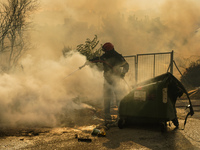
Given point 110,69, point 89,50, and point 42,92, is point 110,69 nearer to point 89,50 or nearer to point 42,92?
point 42,92

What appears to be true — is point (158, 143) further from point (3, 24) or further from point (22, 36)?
point (22, 36)

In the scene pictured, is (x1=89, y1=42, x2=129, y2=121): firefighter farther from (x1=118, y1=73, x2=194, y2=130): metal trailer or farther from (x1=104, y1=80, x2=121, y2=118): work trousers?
(x1=118, y1=73, x2=194, y2=130): metal trailer

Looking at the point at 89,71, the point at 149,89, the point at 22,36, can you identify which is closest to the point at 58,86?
the point at 89,71

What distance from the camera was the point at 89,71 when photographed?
6.19m

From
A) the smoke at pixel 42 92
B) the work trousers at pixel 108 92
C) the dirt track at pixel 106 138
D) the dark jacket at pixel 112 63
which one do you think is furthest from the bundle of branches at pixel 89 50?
the dirt track at pixel 106 138

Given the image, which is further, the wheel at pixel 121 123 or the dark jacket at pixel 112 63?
the dark jacket at pixel 112 63

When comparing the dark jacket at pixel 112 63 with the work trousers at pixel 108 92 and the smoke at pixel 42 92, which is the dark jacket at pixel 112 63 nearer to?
the work trousers at pixel 108 92

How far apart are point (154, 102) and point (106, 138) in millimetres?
1152

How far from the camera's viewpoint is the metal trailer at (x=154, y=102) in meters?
3.69

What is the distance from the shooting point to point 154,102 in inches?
147

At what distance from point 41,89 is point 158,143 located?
321 centimetres

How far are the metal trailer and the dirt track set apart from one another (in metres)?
0.24

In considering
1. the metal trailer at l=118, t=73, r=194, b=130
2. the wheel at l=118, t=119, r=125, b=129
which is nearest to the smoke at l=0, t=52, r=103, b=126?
the wheel at l=118, t=119, r=125, b=129

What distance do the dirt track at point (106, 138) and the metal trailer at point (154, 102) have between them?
0.24m
